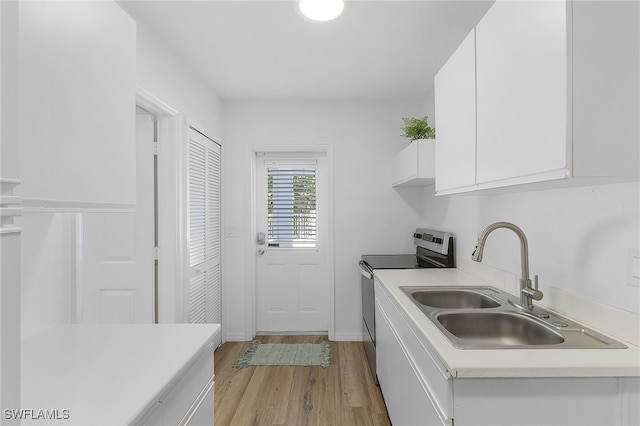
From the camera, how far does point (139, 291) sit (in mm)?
2291

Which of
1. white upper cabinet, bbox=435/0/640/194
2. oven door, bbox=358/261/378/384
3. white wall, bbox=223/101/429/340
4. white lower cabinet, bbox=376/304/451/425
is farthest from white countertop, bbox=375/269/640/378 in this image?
white wall, bbox=223/101/429/340

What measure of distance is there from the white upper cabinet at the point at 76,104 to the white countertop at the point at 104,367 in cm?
49

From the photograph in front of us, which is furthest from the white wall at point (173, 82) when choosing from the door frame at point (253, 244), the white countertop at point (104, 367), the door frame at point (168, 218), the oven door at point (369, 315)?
the oven door at point (369, 315)

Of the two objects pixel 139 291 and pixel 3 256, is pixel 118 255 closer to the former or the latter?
pixel 139 291

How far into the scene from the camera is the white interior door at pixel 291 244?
3764 millimetres

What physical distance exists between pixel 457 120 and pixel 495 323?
0.96 meters

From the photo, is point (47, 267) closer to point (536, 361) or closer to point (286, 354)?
point (536, 361)

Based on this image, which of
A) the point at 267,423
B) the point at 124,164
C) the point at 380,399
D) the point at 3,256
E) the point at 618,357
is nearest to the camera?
the point at 3,256

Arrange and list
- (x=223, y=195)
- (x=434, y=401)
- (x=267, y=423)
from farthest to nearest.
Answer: (x=223, y=195)
(x=267, y=423)
(x=434, y=401)

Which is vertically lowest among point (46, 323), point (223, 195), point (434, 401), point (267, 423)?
point (267, 423)

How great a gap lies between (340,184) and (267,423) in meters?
2.18

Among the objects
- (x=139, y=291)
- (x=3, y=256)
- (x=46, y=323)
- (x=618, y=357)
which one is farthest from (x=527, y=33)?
(x=139, y=291)

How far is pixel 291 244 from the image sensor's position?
3793 mm

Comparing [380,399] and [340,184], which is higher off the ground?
[340,184]
